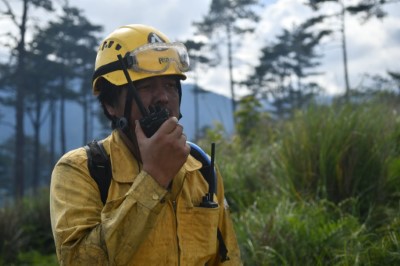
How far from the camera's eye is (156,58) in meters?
2.22

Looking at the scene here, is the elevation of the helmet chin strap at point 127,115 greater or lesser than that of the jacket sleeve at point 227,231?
greater

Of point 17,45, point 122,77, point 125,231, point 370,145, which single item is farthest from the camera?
point 17,45

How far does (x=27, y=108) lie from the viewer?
35688 millimetres

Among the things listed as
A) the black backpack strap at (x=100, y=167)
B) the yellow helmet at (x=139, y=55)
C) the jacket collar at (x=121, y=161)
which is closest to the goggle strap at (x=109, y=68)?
the yellow helmet at (x=139, y=55)

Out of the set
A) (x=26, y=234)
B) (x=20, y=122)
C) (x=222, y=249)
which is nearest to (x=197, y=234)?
(x=222, y=249)

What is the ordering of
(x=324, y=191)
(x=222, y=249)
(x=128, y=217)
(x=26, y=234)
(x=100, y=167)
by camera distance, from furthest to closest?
(x=26, y=234) < (x=324, y=191) < (x=222, y=249) < (x=100, y=167) < (x=128, y=217)

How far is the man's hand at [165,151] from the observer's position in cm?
170

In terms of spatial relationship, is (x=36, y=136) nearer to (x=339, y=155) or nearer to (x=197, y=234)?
(x=339, y=155)

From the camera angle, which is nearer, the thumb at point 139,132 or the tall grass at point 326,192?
the thumb at point 139,132

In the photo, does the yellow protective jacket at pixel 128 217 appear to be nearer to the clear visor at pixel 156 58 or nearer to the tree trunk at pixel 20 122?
the clear visor at pixel 156 58

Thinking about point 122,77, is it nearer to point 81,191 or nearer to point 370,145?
point 81,191

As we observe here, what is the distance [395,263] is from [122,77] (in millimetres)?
2176

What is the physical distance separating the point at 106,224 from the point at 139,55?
2.65 feet

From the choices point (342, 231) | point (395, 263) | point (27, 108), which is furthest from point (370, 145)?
point (27, 108)
